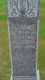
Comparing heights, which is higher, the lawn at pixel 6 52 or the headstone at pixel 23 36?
the headstone at pixel 23 36

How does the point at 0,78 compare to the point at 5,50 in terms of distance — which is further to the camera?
the point at 5,50

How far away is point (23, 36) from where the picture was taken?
5914 millimetres

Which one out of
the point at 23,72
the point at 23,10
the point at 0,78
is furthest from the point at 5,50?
the point at 23,10

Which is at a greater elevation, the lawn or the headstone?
the headstone

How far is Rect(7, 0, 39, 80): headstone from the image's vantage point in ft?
18.3

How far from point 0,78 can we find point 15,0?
247 centimetres

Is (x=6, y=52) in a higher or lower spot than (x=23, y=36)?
lower

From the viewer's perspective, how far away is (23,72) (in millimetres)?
6363

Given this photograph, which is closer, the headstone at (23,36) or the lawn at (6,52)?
the headstone at (23,36)

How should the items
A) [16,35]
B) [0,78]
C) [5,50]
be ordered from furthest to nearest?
[5,50] → [0,78] → [16,35]

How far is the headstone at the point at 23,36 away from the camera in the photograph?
18.3ft

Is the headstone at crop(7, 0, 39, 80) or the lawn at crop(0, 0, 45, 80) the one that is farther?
the lawn at crop(0, 0, 45, 80)

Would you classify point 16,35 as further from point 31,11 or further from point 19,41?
point 31,11

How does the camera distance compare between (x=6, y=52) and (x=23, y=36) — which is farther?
(x=6, y=52)
